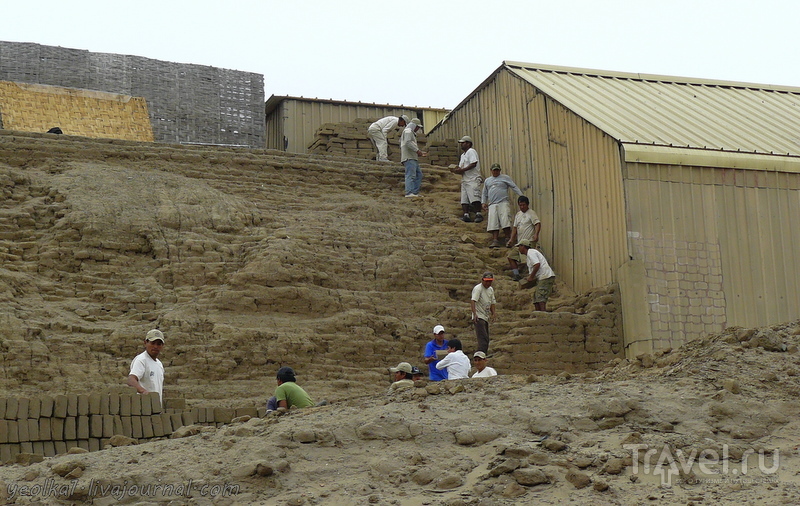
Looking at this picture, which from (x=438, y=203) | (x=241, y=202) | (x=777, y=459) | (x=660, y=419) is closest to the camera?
(x=777, y=459)

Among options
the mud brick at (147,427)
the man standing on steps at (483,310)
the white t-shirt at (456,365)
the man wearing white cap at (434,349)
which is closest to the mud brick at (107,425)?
the mud brick at (147,427)

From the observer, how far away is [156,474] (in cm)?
664

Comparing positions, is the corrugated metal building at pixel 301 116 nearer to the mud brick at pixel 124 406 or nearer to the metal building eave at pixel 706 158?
the metal building eave at pixel 706 158

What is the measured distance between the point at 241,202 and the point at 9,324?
13.7 ft

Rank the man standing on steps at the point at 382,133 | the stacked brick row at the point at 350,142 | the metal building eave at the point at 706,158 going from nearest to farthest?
1. the metal building eave at the point at 706,158
2. the man standing on steps at the point at 382,133
3. the stacked brick row at the point at 350,142

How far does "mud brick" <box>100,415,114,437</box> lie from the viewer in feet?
28.5

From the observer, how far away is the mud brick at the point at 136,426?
8.67m

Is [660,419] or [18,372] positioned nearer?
[660,419]

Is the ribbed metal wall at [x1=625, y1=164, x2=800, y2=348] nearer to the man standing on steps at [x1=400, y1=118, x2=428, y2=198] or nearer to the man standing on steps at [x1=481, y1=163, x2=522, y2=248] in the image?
the man standing on steps at [x1=481, y1=163, x2=522, y2=248]

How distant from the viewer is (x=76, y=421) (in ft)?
28.4

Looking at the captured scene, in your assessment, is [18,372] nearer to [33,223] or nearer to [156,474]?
[33,223]

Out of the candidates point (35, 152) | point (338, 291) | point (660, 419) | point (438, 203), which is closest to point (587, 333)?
point (338, 291)

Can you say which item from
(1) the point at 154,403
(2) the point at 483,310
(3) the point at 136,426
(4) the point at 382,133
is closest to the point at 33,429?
(3) the point at 136,426

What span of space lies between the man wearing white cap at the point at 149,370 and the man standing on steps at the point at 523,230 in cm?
578
